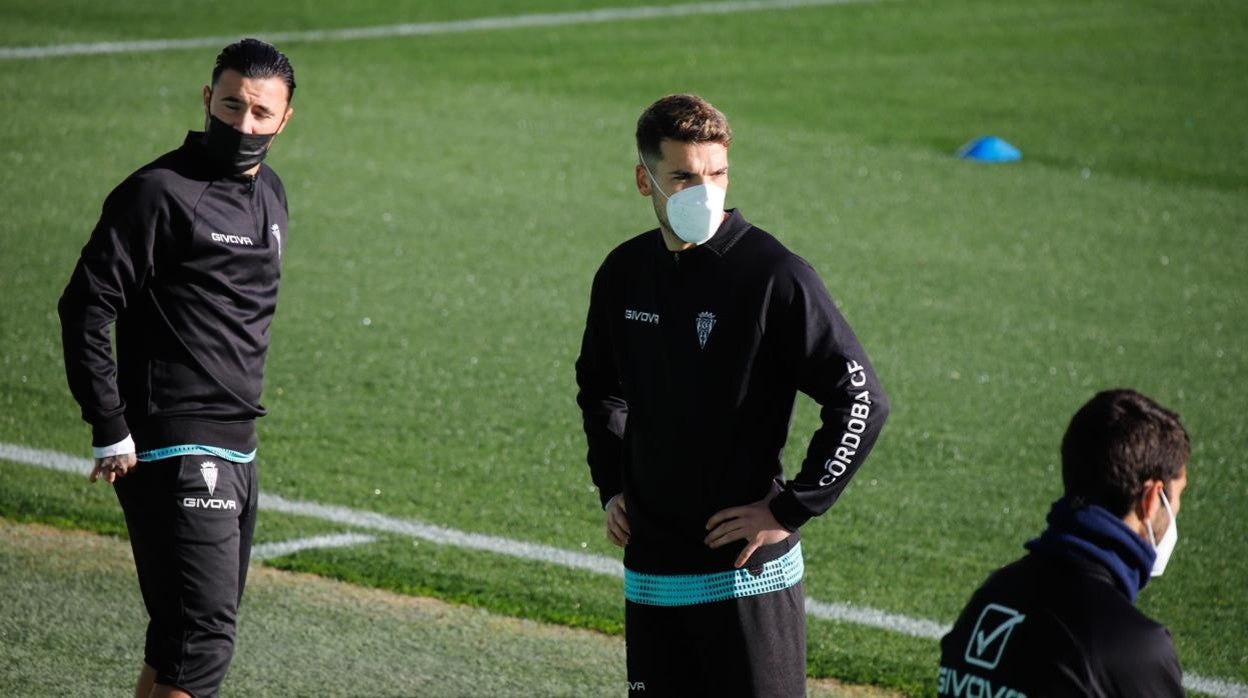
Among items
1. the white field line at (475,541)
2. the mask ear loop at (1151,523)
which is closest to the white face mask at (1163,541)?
the mask ear loop at (1151,523)

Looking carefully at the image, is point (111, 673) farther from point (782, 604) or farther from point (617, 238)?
point (617, 238)

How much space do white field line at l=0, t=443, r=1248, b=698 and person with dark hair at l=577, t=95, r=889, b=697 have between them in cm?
254

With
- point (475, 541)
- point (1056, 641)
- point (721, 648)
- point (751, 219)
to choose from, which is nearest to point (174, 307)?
point (721, 648)

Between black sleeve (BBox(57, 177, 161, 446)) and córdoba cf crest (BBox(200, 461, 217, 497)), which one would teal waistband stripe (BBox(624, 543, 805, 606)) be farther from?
black sleeve (BBox(57, 177, 161, 446))

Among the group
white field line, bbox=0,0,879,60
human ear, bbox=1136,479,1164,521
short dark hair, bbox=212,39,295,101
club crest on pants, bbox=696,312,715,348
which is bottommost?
human ear, bbox=1136,479,1164,521

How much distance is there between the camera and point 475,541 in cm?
737

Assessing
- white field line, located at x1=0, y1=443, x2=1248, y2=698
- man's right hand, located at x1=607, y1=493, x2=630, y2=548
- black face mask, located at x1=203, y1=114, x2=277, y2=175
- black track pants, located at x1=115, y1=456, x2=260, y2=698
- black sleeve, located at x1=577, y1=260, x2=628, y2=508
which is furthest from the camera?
white field line, located at x1=0, y1=443, x2=1248, y2=698

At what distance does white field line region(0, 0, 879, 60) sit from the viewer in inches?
692

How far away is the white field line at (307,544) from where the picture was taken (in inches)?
279

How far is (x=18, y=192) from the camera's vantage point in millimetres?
12695

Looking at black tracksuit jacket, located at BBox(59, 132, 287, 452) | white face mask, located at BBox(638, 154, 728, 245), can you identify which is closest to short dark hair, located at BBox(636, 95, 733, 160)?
white face mask, located at BBox(638, 154, 728, 245)

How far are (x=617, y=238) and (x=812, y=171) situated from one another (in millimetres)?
2993

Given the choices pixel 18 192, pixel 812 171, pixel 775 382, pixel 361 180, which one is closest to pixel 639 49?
pixel 812 171

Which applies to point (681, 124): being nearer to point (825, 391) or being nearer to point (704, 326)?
point (704, 326)
